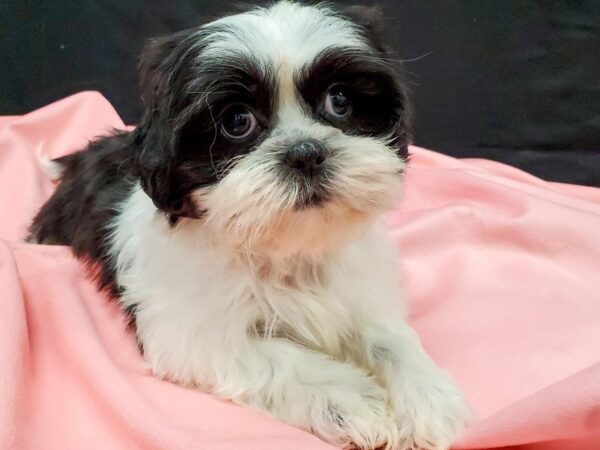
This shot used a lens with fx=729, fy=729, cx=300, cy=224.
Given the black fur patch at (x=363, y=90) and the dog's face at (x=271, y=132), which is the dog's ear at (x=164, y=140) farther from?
the black fur patch at (x=363, y=90)

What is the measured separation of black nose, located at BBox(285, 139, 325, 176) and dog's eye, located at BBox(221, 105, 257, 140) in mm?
160

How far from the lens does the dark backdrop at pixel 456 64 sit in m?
3.47

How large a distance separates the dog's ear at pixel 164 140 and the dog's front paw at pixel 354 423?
23.0 inches

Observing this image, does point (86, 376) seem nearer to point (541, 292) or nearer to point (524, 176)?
point (541, 292)

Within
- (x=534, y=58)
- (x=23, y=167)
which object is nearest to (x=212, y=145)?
(x=23, y=167)

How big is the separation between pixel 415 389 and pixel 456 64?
222 centimetres

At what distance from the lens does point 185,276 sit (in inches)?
80.5

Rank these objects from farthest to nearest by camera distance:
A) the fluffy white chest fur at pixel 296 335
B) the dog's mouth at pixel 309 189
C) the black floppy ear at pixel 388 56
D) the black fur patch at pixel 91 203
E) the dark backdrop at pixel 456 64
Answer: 1. the dark backdrop at pixel 456 64
2. the black fur patch at pixel 91 203
3. the black floppy ear at pixel 388 56
4. the fluffy white chest fur at pixel 296 335
5. the dog's mouth at pixel 309 189

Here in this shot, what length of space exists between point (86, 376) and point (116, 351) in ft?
0.69

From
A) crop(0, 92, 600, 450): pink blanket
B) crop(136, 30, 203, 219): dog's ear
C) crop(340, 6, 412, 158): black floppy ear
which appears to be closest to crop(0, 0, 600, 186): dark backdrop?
crop(0, 92, 600, 450): pink blanket

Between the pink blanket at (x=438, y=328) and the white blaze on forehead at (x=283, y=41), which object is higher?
the white blaze on forehead at (x=283, y=41)

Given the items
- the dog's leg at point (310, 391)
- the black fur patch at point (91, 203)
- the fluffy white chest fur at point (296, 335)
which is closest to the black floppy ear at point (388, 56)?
the fluffy white chest fur at point (296, 335)

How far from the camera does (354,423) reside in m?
1.73

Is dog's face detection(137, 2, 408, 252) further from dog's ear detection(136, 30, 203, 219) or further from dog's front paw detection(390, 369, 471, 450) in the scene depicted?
dog's front paw detection(390, 369, 471, 450)
